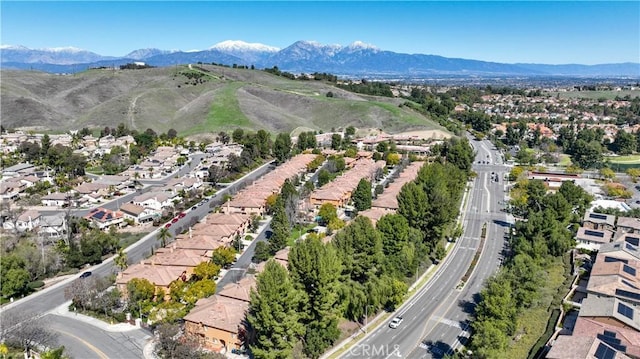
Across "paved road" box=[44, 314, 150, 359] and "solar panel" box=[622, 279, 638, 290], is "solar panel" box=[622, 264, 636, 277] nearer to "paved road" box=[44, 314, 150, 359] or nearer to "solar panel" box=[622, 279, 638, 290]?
"solar panel" box=[622, 279, 638, 290]

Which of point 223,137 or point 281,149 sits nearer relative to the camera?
point 281,149

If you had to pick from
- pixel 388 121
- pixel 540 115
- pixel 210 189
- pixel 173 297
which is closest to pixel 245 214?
pixel 210 189

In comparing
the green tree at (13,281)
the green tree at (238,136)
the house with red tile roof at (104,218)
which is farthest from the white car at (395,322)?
the green tree at (238,136)

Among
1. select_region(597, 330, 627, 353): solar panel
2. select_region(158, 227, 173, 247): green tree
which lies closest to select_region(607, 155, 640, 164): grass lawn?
select_region(597, 330, 627, 353): solar panel

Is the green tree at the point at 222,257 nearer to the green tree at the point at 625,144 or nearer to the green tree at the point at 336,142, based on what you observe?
the green tree at the point at 336,142

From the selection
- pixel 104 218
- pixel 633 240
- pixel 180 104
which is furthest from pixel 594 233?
pixel 180 104

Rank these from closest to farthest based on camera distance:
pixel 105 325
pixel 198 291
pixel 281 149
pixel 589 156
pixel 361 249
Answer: pixel 105 325
pixel 198 291
pixel 361 249
pixel 281 149
pixel 589 156

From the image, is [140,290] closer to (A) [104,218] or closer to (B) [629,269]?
(A) [104,218]

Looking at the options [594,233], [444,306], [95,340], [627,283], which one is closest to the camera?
[95,340]
